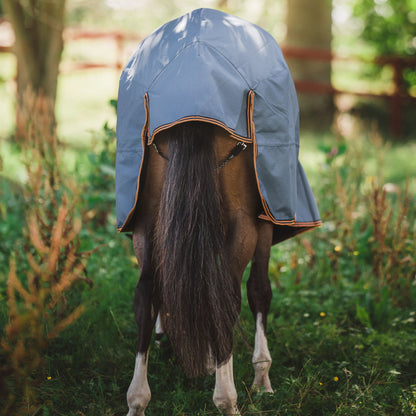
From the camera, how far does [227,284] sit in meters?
2.29

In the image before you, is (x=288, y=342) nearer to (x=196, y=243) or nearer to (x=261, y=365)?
(x=261, y=365)

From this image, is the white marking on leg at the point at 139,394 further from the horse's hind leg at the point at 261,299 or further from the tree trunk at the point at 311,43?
the tree trunk at the point at 311,43

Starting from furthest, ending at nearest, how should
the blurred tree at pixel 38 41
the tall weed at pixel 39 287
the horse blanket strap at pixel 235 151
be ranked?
1. the blurred tree at pixel 38 41
2. the horse blanket strap at pixel 235 151
3. the tall weed at pixel 39 287

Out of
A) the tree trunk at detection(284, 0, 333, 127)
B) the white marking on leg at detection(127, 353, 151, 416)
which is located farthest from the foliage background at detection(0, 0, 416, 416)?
the tree trunk at detection(284, 0, 333, 127)

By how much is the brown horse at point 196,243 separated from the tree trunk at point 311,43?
884 centimetres

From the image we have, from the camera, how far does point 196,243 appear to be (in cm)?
226

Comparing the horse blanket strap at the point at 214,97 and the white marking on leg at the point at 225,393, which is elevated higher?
the horse blanket strap at the point at 214,97

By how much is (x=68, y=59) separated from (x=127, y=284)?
1440cm

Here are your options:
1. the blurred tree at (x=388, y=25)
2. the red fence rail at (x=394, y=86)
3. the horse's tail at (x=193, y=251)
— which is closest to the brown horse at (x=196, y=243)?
the horse's tail at (x=193, y=251)

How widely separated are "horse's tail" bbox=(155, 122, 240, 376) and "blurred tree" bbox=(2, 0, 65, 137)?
5.28m

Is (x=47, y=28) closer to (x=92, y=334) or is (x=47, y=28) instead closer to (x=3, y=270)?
(x=3, y=270)

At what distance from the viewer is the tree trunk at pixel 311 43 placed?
1094 cm

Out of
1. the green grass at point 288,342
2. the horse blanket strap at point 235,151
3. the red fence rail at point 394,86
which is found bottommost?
the green grass at point 288,342

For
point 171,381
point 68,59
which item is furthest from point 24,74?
point 68,59
